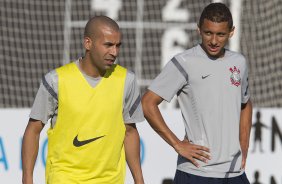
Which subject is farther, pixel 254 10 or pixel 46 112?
pixel 254 10

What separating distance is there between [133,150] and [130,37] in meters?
8.70

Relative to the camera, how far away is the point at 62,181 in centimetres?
443

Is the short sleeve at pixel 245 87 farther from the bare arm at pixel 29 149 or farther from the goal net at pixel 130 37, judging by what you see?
the goal net at pixel 130 37

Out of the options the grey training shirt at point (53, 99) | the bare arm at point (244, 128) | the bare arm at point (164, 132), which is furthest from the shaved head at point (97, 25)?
the bare arm at point (244, 128)

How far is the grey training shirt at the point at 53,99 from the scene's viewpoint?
4434 mm

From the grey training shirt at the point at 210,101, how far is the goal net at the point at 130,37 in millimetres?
6396

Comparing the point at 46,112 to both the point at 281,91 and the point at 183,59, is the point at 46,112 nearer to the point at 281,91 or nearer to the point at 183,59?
the point at 183,59

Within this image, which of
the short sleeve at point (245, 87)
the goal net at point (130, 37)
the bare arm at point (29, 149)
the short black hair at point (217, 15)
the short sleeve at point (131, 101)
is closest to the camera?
the bare arm at point (29, 149)

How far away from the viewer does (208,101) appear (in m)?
4.77

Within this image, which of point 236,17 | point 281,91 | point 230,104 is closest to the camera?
Result: point 230,104

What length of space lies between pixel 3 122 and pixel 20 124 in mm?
140

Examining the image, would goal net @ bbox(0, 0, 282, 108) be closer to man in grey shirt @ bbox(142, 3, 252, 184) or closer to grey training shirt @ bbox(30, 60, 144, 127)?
man in grey shirt @ bbox(142, 3, 252, 184)

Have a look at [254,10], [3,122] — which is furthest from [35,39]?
[3,122]

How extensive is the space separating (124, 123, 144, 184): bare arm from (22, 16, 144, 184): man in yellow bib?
106 millimetres
